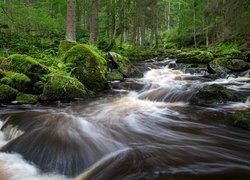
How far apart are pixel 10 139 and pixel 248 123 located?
483cm

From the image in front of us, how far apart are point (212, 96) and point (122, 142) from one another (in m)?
3.85

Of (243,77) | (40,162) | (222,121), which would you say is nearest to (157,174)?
(40,162)

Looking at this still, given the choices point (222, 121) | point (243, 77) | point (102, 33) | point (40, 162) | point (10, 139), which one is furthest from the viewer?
point (102, 33)

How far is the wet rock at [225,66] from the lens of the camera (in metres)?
12.3

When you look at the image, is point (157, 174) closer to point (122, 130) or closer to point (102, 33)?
point (122, 130)

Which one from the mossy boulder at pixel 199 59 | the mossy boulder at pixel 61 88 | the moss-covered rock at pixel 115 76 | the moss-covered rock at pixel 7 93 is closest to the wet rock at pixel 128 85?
the moss-covered rock at pixel 115 76

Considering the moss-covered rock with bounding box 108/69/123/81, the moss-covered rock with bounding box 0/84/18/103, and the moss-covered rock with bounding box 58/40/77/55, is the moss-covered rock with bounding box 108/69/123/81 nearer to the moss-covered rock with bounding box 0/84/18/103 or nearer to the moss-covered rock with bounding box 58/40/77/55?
the moss-covered rock with bounding box 58/40/77/55

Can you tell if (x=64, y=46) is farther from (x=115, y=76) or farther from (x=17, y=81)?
(x=17, y=81)

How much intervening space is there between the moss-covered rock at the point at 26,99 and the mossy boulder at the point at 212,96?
4612 millimetres

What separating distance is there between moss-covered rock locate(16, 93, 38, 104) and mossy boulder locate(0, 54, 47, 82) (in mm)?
842

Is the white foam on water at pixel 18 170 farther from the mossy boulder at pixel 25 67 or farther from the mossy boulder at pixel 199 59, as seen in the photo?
the mossy boulder at pixel 199 59

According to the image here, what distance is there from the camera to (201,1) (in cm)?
2641

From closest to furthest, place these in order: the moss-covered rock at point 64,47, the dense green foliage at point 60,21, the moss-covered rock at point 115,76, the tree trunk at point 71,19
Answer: the moss-covered rock at point 64,47, the moss-covered rock at point 115,76, the dense green foliage at point 60,21, the tree trunk at point 71,19

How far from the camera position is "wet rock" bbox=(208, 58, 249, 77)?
1231 cm
